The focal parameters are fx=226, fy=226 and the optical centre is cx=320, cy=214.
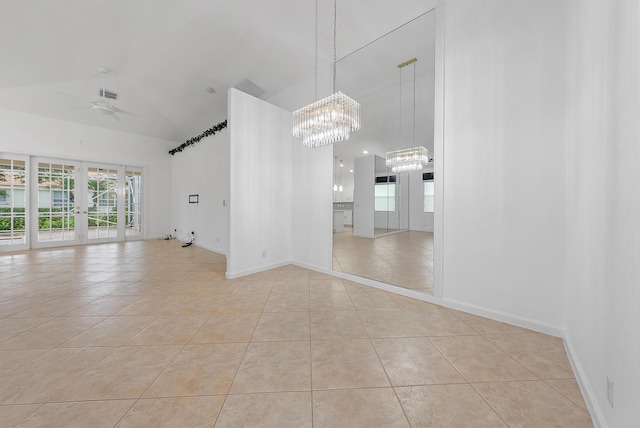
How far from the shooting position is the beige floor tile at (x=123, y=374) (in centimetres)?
134

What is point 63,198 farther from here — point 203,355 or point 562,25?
point 562,25

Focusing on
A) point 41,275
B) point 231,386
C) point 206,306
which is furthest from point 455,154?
point 41,275

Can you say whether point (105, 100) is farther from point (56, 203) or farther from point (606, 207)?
point (606, 207)

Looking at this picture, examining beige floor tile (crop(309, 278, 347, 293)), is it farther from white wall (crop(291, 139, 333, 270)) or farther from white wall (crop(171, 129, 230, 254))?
white wall (crop(171, 129, 230, 254))

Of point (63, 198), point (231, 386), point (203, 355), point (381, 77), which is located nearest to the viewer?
point (231, 386)

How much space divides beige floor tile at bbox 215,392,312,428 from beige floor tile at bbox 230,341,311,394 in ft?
0.18

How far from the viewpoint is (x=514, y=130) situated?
2182mm

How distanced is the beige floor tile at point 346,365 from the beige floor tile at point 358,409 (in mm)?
59

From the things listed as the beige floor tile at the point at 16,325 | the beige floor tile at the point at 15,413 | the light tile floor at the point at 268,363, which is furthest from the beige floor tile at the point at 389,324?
the beige floor tile at the point at 16,325

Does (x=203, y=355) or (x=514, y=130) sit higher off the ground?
(x=514, y=130)

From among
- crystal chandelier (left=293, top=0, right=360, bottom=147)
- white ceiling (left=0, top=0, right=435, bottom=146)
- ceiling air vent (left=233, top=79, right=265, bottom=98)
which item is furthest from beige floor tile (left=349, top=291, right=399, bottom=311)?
ceiling air vent (left=233, top=79, right=265, bottom=98)

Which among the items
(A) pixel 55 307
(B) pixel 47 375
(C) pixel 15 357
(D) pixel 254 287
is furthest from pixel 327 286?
(A) pixel 55 307

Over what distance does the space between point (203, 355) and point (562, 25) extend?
A: 4.06 meters

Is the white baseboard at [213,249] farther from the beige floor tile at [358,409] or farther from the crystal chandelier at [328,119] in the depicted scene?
the beige floor tile at [358,409]
